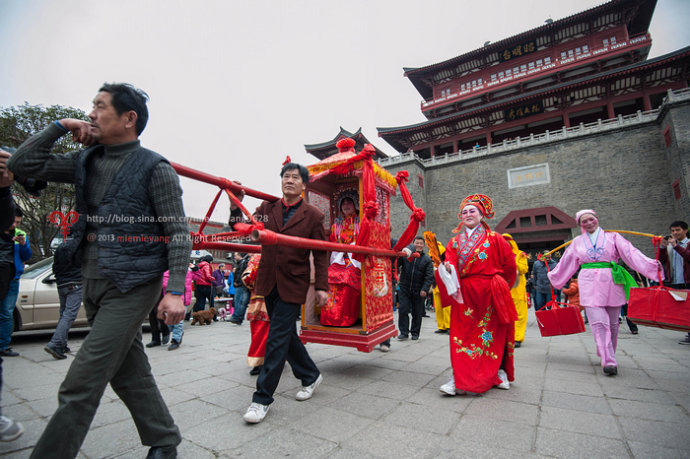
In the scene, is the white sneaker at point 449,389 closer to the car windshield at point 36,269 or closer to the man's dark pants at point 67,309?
the man's dark pants at point 67,309

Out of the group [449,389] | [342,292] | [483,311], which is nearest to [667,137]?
[483,311]

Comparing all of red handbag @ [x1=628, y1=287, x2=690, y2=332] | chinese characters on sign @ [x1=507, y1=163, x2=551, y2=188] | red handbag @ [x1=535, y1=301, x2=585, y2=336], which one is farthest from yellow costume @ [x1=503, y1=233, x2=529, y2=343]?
chinese characters on sign @ [x1=507, y1=163, x2=551, y2=188]

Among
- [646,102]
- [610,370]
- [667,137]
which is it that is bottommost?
[610,370]

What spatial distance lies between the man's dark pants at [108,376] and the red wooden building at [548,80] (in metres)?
24.2

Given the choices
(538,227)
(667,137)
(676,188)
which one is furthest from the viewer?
(538,227)

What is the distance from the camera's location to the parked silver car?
5109 millimetres

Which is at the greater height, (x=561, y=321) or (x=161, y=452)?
(x=561, y=321)

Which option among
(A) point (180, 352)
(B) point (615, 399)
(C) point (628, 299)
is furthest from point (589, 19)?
(A) point (180, 352)

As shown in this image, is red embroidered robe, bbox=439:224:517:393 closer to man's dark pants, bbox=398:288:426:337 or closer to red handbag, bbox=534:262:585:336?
red handbag, bbox=534:262:585:336

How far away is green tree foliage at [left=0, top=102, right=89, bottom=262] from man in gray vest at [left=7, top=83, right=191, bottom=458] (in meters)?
11.0

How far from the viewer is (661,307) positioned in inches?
131

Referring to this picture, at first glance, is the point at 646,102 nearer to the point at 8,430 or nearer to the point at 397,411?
the point at 397,411

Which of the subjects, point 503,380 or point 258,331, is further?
point 258,331

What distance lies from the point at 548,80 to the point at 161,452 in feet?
90.7
